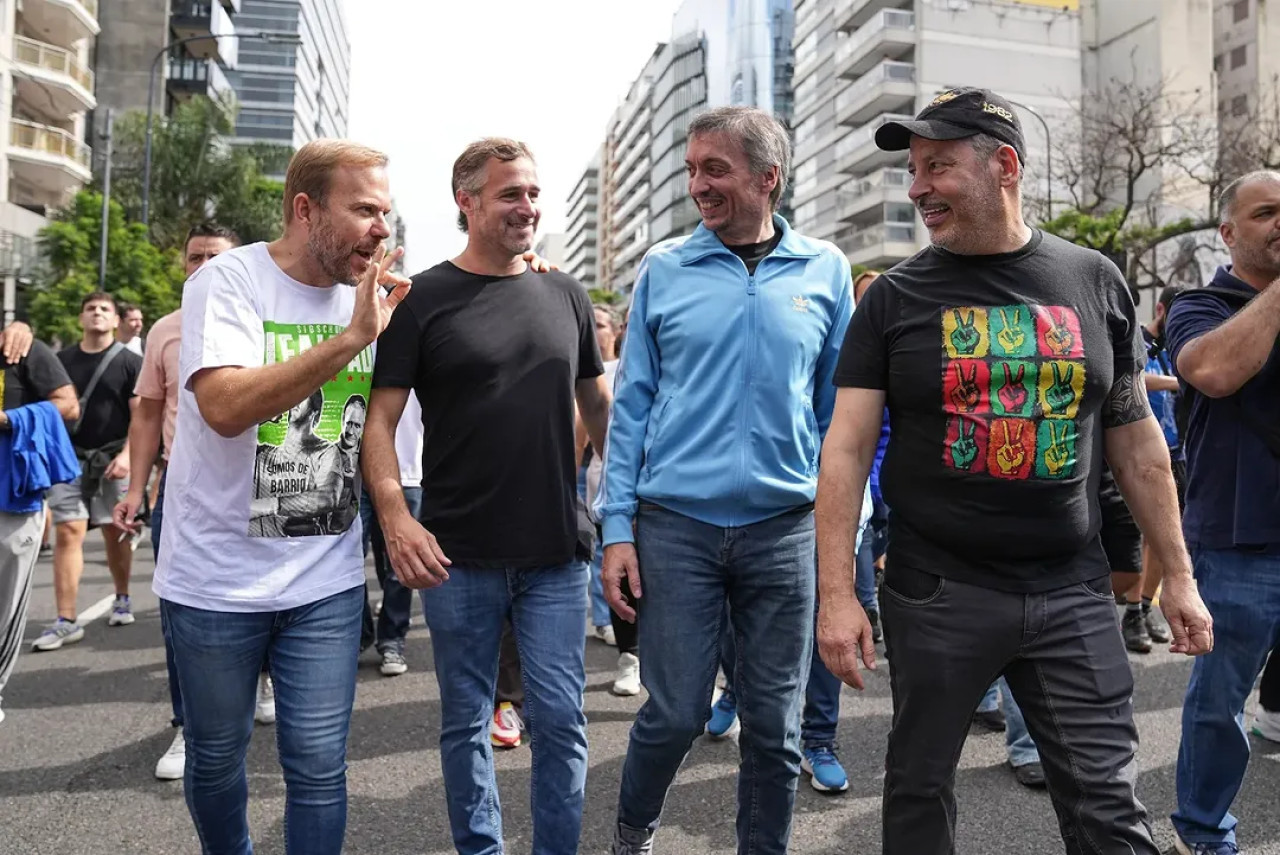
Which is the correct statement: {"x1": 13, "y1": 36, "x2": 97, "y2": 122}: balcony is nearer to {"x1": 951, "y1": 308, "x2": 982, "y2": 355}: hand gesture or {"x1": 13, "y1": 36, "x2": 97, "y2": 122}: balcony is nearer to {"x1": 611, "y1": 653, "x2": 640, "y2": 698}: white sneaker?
{"x1": 611, "y1": 653, "x2": 640, "y2": 698}: white sneaker

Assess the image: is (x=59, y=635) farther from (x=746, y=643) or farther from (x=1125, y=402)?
(x=1125, y=402)

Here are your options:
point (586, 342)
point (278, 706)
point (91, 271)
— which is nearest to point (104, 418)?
point (586, 342)

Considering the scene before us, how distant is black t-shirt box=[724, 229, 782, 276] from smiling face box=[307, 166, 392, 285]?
984 millimetres

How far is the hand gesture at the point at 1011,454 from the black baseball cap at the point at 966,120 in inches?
25.7

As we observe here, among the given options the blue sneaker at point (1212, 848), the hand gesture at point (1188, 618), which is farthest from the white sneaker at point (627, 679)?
the hand gesture at point (1188, 618)

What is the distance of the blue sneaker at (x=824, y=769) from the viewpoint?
166 inches

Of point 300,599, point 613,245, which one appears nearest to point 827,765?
point 300,599

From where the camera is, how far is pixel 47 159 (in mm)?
37469

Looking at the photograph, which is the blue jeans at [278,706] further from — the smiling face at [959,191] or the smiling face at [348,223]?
the smiling face at [959,191]

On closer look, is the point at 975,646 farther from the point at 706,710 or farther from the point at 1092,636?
the point at 706,710

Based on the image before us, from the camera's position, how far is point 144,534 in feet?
47.1

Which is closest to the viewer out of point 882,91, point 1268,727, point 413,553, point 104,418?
point 413,553

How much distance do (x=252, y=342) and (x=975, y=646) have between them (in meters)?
1.80

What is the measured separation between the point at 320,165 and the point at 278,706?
1.34 meters
